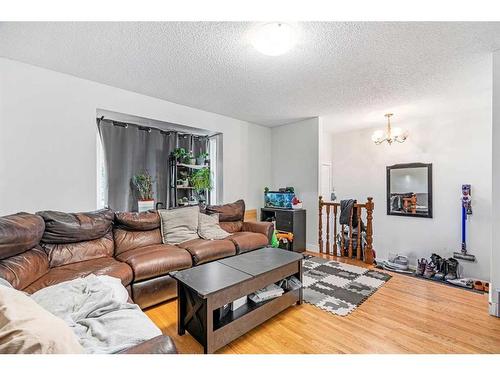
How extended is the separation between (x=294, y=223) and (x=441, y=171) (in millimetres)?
2765

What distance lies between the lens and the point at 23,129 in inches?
87.2

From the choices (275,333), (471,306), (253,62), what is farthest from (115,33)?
(471,306)

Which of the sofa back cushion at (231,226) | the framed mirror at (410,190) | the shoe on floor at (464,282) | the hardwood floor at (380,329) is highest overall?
the framed mirror at (410,190)

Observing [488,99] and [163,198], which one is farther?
[163,198]

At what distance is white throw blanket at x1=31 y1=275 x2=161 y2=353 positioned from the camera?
3.38 ft

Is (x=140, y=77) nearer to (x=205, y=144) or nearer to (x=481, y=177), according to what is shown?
(x=205, y=144)

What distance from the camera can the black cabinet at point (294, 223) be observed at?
3.83 meters

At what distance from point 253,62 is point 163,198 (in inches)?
93.5

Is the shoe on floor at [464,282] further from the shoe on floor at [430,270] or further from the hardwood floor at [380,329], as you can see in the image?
the hardwood floor at [380,329]

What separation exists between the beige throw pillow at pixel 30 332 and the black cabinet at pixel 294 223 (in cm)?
335

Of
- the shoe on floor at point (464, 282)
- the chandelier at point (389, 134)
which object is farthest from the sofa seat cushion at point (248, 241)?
the shoe on floor at point (464, 282)

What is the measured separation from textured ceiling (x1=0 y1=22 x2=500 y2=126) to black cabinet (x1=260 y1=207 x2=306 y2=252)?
1.88 meters

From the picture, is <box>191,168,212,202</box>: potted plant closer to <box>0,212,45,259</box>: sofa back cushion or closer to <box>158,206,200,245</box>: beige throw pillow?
<box>158,206,200,245</box>: beige throw pillow
